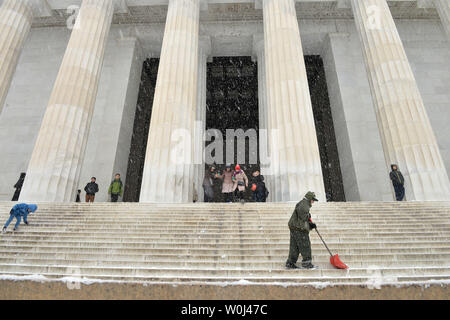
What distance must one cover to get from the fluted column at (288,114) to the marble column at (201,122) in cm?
520

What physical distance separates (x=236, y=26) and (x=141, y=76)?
8567 millimetres

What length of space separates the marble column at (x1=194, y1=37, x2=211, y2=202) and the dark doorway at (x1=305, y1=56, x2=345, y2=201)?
346 inches

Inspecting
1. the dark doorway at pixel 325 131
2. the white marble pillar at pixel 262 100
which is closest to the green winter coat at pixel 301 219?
the white marble pillar at pixel 262 100

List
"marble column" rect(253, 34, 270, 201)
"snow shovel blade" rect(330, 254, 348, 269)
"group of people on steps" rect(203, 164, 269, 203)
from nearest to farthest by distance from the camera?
"snow shovel blade" rect(330, 254, 348, 269), "group of people on steps" rect(203, 164, 269, 203), "marble column" rect(253, 34, 270, 201)

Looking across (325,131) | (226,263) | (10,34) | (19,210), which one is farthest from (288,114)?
(10,34)

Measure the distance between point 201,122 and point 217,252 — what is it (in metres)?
13.1

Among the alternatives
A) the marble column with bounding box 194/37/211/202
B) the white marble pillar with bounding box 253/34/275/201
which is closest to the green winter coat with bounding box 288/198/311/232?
the white marble pillar with bounding box 253/34/275/201

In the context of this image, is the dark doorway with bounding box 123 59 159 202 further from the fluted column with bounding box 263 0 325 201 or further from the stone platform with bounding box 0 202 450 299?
the fluted column with bounding box 263 0 325 201

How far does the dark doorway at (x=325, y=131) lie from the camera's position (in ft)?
66.9

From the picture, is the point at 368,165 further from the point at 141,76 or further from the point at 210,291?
the point at 141,76

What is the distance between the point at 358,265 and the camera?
19.7 ft

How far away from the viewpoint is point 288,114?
1351 centimetres

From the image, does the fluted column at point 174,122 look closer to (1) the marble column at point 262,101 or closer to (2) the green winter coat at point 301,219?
(1) the marble column at point 262,101

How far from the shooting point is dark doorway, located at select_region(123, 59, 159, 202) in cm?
2031
